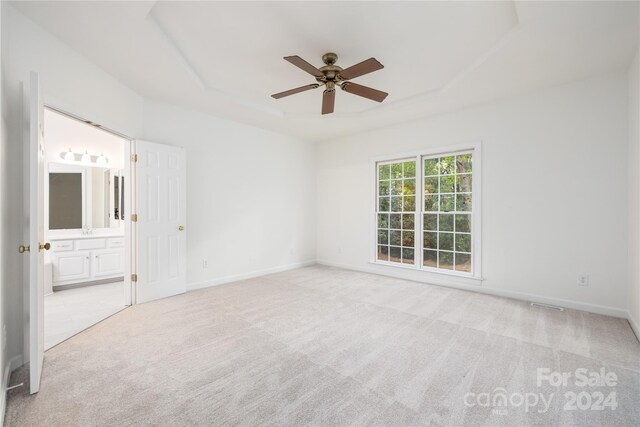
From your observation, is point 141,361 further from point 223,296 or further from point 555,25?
point 555,25

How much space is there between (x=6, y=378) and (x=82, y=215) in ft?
12.6

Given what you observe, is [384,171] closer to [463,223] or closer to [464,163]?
[464,163]

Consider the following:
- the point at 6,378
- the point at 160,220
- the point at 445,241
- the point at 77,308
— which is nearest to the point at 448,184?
the point at 445,241

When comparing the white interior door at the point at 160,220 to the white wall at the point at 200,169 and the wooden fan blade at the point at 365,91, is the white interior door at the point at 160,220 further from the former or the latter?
the wooden fan blade at the point at 365,91

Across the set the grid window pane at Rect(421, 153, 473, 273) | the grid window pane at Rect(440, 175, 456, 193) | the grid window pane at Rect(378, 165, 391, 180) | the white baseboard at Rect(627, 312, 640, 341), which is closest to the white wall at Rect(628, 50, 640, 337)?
the white baseboard at Rect(627, 312, 640, 341)

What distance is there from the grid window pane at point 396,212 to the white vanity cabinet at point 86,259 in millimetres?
4740

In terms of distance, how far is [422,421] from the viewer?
1.69 meters

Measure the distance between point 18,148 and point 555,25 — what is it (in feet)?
14.9

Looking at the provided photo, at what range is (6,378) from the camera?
202 cm

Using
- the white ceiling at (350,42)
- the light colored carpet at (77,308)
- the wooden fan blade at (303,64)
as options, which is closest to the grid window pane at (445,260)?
the white ceiling at (350,42)

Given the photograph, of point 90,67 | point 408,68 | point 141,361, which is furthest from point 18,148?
point 408,68

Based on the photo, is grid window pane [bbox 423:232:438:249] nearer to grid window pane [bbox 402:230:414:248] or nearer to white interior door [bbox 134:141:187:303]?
grid window pane [bbox 402:230:414:248]

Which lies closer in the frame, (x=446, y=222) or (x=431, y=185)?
(x=446, y=222)

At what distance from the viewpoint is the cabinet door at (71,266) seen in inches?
174
